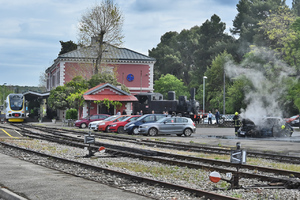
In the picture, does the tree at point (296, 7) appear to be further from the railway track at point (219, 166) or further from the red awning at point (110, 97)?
the railway track at point (219, 166)

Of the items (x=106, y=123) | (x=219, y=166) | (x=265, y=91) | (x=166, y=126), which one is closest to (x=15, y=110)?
(x=106, y=123)

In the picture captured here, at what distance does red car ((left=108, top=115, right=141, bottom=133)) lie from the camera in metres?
35.3

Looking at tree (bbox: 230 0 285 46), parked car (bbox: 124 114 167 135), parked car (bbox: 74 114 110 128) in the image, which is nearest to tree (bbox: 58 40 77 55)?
tree (bbox: 230 0 285 46)

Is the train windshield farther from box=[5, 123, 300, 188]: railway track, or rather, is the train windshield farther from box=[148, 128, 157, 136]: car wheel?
box=[5, 123, 300, 188]: railway track

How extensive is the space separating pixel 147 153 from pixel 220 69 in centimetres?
6635

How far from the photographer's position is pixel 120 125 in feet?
116

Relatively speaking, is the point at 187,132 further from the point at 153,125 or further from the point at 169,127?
the point at 153,125

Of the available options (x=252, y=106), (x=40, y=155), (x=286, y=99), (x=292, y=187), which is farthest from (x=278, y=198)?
(x=286, y=99)

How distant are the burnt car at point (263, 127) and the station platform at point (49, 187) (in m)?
20.1

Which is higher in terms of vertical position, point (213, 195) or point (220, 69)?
point (220, 69)

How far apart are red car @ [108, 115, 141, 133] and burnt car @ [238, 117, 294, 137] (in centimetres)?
856

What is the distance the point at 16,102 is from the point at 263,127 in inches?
1537

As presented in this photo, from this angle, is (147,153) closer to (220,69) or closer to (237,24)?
(220,69)

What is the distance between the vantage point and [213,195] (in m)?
8.96
